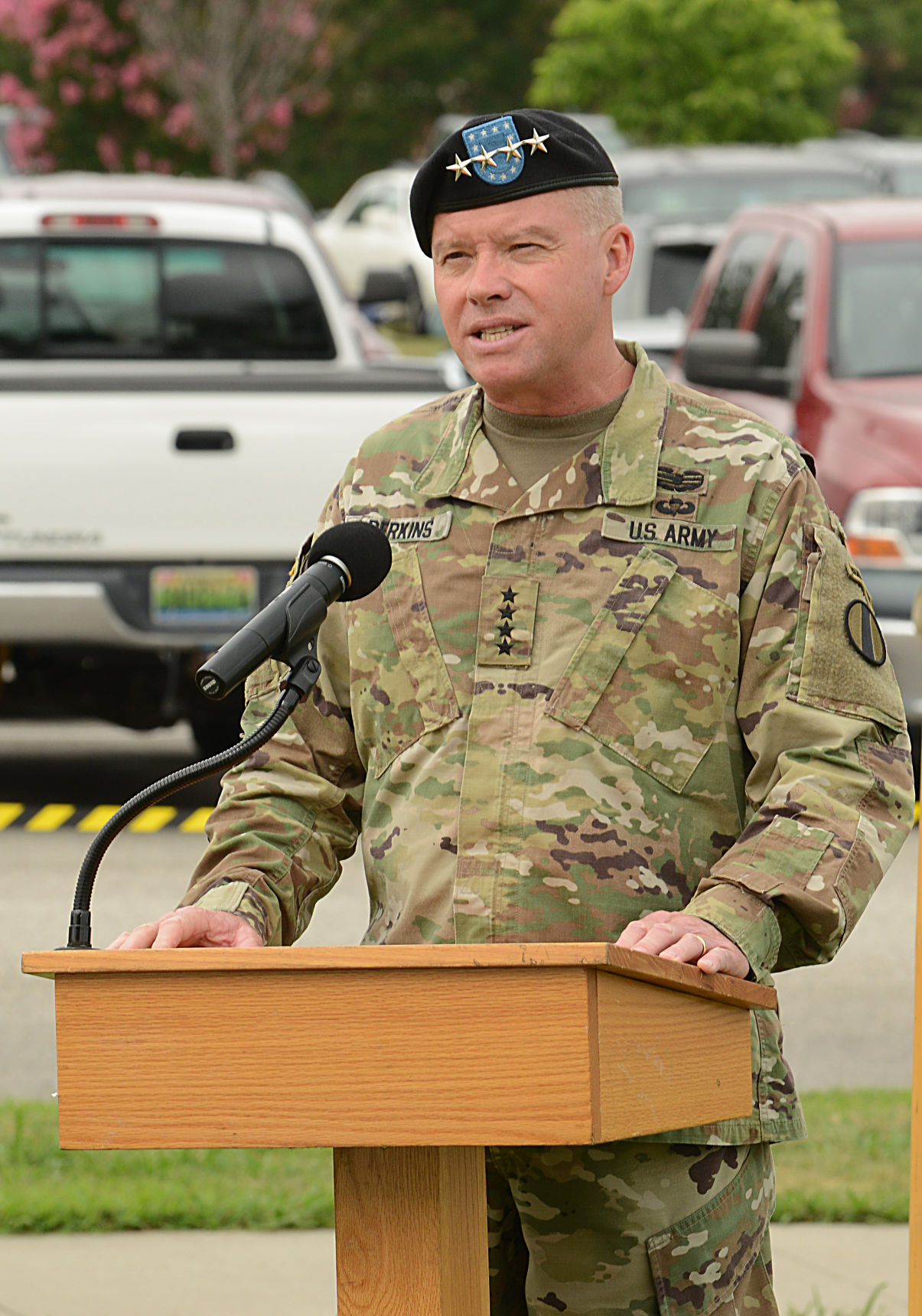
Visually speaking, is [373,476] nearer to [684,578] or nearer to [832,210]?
[684,578]

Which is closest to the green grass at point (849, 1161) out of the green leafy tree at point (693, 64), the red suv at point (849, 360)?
the red suv at point (849, 360)

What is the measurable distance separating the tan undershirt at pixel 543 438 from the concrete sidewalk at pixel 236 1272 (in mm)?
2236

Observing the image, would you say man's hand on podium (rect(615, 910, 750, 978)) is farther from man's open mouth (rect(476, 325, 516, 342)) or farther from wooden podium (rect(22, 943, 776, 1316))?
man's open mouth (rect(476, 325, 516, 342))

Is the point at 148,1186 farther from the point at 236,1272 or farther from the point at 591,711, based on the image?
the point at 591,711

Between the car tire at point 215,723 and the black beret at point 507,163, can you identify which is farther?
the car tire at point 215,723

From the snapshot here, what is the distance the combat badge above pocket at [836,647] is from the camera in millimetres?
2818

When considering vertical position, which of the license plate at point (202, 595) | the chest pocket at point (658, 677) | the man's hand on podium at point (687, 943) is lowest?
the license plate at point (202, 595)

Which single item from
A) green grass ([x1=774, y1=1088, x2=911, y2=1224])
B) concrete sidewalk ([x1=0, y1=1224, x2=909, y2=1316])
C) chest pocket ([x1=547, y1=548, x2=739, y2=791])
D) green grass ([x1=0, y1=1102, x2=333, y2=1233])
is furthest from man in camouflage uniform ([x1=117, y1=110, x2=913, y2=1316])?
green grass ([x1=774, y1=1088, x2=911, y2=1224])

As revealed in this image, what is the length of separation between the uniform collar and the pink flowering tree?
103 ft

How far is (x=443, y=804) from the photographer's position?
2898 mm

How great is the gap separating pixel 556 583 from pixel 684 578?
157 millimetres

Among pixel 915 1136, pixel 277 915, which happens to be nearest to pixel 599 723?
pixel 277 915

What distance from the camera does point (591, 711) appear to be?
2.86 metres

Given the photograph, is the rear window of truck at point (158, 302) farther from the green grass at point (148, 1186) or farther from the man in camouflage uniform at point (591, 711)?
the man in camouflage uniform at point (591, 711)
